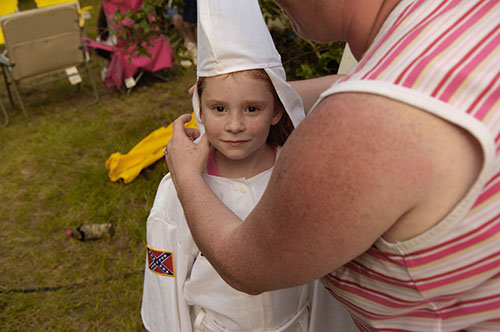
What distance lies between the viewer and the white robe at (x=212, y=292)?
1.60 meters

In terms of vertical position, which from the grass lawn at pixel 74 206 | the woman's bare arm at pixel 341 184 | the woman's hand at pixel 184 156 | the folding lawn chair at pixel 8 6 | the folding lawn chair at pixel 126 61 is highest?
the woman's bare arm at pixel 341 184

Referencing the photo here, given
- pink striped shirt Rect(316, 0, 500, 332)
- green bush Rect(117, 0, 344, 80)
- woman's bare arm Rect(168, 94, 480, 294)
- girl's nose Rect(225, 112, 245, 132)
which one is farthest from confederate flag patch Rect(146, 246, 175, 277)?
green bush Rect(117, 0, 344, 80)

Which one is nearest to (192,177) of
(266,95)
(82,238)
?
(266,95)

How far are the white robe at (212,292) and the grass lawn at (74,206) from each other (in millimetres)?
1353

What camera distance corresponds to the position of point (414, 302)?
88 cm

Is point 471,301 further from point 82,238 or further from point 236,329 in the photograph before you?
point 82,238

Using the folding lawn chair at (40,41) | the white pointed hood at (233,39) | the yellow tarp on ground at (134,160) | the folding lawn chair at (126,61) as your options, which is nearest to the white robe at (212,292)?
the white pointed hood at (233,39)

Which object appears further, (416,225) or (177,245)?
(177,245)

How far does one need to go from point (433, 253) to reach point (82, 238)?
3.33 metres

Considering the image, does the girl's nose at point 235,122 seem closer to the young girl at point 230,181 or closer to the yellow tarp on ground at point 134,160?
the young girl at point 230,181

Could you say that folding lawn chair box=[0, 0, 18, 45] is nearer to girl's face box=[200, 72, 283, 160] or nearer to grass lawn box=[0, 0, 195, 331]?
grass lawn box=[0, 0, 195, 331]

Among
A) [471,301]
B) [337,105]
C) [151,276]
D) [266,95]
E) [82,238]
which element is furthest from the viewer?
[82,238]

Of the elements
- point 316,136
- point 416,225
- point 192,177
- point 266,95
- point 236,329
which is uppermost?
point 316,136

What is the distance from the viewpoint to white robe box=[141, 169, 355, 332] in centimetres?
160
